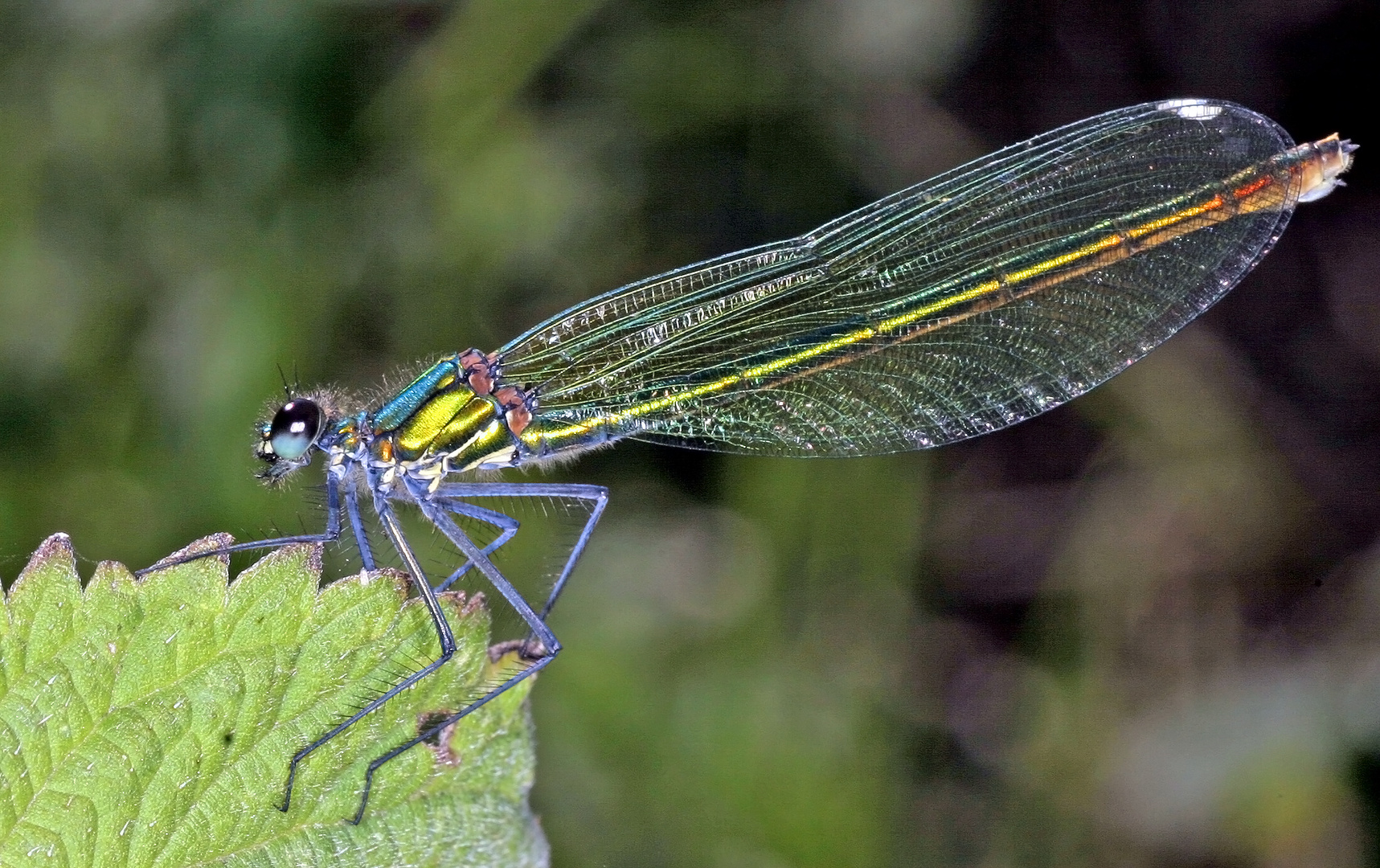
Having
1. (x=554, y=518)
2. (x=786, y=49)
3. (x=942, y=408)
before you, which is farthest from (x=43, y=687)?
(x=786, y=49)

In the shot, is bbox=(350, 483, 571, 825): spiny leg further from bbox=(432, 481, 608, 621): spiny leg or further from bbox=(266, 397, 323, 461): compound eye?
bbox=(266, 397, 323, 461): compound eye

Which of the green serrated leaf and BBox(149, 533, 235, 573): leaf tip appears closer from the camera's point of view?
the green serrated leaf

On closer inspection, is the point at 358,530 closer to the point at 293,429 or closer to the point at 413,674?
the point at 293,429

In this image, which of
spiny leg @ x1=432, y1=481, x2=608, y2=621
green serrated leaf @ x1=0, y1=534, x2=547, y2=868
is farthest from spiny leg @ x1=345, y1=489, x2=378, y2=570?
green serrated leaf @ x1=0, y1=534, x2=547, y2=868

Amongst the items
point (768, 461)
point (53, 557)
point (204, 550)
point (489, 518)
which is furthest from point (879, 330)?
point (53, 557)

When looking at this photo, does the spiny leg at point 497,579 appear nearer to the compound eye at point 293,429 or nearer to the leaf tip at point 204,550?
the compound eye at point 293,429

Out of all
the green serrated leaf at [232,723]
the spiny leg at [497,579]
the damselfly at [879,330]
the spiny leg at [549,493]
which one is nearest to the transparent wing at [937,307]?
the damselfly at [879,330]
